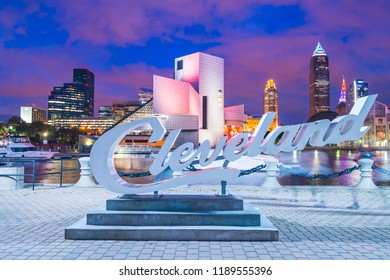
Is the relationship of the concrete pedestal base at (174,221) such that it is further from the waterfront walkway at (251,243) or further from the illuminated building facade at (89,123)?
the illuminated building facade at (89,123)

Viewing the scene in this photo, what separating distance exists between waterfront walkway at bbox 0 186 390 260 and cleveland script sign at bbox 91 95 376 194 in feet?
4.74

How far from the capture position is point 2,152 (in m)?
45.6

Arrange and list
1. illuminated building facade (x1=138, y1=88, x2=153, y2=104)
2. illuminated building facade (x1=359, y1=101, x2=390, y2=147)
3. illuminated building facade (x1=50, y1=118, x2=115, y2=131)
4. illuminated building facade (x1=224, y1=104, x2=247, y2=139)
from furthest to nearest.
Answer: illuminated building facade (x1=138, y1=88, x2=153, y2=104) → illuminated building facade (x1=50, y1=118, x2=115, y2=131) → illuminated building facade (x1=359, y1=101, x2=390, y2=147) → illuminated building facade (x1=224, y1=104, x2=247, y2=139)

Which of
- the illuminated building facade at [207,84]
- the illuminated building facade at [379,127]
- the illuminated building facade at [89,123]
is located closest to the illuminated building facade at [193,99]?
the illuminated building facade at [207,84]

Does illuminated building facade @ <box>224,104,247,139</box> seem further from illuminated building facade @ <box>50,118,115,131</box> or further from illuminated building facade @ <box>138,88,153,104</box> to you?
illuminated building facade @ <box>138,88,153,104</box>

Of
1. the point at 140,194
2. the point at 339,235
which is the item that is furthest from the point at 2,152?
the point at 339,235

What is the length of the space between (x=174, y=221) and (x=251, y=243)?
1540 millimetres

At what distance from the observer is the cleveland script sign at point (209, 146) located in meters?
6.64

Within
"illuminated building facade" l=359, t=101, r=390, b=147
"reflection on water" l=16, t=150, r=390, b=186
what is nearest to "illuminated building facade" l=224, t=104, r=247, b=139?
"illuminated building facade" l=359, t=101, r=390, b=147

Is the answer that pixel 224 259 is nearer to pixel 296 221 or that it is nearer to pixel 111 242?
pixel 111 242

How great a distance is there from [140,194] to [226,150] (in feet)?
7.25

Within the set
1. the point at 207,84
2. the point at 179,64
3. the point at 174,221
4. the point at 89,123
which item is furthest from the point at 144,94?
the point at 174,221

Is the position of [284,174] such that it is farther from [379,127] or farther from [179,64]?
[379,127]

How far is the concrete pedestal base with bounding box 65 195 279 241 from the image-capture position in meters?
5.88
